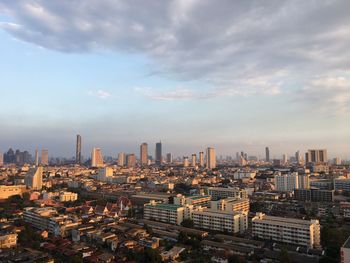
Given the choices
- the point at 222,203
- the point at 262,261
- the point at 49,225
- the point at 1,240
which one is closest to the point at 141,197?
the point at 222,203

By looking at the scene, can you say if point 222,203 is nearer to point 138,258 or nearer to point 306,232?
point 306,232

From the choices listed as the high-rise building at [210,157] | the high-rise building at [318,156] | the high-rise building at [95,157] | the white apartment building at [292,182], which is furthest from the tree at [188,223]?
the high-rise building at [95,157]

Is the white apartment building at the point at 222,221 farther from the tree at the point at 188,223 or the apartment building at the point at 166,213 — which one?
the apartment building at the point at 166,213

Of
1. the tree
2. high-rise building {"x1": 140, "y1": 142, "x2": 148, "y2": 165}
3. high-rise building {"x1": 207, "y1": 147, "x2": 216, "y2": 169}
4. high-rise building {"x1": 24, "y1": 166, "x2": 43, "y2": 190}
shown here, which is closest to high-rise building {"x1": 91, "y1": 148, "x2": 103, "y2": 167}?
high-rise building {"x1": 140, "y1": 142, "x2": 148, "y2": 165}

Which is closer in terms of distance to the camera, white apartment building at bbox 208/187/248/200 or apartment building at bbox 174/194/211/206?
apartment building at bbox 174/194/211/206

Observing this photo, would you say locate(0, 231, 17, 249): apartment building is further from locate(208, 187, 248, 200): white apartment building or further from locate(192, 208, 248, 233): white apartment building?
locate(208, 187, 248, 200): white apartment building

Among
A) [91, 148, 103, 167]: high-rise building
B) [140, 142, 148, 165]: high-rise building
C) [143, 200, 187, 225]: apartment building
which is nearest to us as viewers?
[143, 200, 187, 225]: apartment building
